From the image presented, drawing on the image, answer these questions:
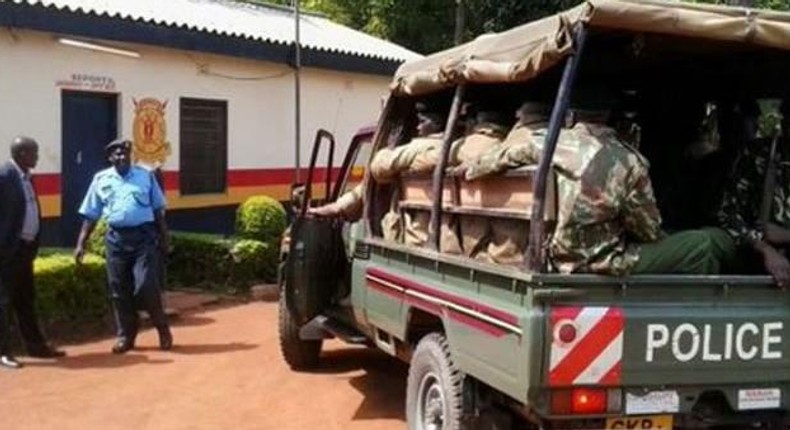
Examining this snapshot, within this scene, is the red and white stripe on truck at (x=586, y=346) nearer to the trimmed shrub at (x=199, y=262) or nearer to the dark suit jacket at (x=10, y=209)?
the dark suit jacket at (x=10, y=209)

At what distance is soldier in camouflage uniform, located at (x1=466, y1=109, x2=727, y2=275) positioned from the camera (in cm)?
409

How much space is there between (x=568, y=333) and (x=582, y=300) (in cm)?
15

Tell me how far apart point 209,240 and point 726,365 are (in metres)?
7.59

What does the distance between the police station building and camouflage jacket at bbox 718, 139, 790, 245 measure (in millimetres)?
6606

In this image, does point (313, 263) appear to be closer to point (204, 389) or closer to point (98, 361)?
point (204, 389)

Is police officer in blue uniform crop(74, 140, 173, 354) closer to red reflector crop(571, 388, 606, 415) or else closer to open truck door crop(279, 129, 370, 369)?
open truck door crop(279, 129, 370, 369)

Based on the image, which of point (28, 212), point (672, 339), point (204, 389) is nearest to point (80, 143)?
point (28, 212)

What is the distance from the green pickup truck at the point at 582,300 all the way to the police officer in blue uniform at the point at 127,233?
9.69ft

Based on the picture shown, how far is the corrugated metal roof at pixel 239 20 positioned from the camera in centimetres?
1116

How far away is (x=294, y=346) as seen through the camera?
7.46 meters

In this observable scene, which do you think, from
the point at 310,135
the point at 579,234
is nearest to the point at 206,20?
the point at 310,135

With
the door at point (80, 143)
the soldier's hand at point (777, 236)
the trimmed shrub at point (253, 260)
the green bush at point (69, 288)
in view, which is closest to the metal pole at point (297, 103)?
the trimmed shrub at point (253, 260)

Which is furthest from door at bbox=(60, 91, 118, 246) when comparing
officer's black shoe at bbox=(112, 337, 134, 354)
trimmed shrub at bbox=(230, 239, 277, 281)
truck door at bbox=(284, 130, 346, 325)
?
truck door at bbox=(284, 130, 346, 325)

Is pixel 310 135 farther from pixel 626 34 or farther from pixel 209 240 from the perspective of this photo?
pixel 626 34
